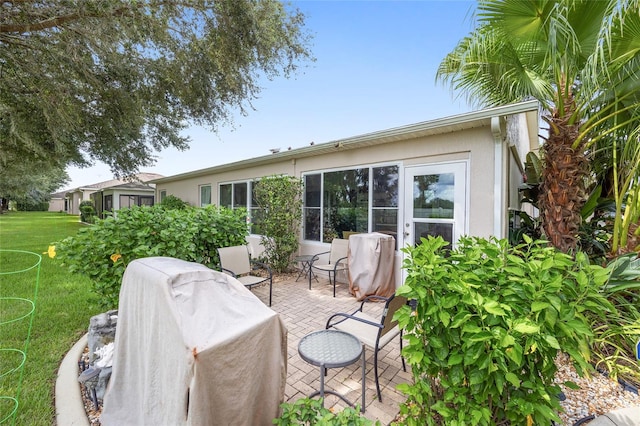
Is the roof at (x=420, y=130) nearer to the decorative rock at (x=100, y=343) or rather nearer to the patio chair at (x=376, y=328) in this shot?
the patio chair at (x=376, y=328)

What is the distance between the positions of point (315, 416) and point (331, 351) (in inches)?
31.5

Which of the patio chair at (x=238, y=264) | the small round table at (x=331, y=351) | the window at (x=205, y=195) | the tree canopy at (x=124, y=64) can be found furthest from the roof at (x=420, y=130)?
the window at (x=205, y=195)

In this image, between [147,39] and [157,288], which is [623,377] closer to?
[157,288]

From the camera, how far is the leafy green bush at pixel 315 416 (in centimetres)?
148

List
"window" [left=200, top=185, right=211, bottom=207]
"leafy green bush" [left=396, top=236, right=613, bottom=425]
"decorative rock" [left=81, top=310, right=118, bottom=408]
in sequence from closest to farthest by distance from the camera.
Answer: "leafy green bush" [left=396, top=236, right=613, bottom=425] → "decorative rock" [left=81, top=310, right=118, bottom=408] → "window" [left=200, top=185, right=211, bottom=207]

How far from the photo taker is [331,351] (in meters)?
2.39

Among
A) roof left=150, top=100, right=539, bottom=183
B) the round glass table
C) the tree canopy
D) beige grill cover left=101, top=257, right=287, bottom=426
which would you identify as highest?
the tree canopy

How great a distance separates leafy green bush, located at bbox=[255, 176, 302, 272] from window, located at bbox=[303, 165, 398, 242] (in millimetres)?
346

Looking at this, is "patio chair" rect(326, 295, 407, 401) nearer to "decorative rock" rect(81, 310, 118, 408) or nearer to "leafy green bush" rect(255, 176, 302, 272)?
"decorative rock" rect(81, 310, 118, 408)

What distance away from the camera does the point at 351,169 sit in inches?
240

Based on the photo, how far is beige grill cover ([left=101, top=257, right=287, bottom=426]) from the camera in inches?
57.6

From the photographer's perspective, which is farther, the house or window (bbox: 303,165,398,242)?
window (bbox: 303,165,398,242)

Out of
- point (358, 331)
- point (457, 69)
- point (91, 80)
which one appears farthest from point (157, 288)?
point (91, 80)

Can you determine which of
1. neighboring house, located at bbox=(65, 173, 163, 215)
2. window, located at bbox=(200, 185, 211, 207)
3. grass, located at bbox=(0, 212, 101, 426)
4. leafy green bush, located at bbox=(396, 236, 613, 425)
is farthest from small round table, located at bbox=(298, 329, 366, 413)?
Result: neighboring house, located at bbox=(65, 173, 163, 215)
